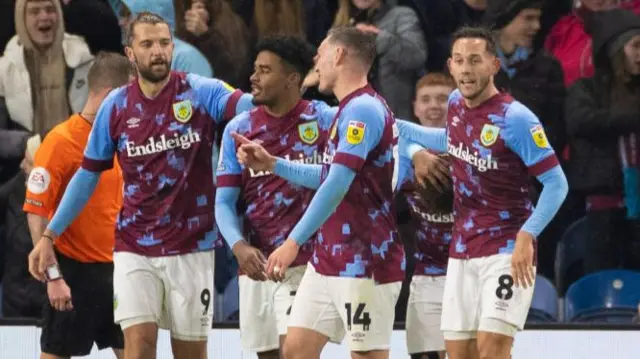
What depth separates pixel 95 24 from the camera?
1073cm

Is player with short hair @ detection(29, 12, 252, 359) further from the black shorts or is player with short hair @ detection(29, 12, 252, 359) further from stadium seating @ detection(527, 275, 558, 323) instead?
stadium seating @ detection(527, 275, 558, 323)

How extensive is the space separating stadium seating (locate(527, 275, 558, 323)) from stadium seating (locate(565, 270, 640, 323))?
99mm

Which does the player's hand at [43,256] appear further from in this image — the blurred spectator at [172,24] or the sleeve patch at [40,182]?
the blurred spectator at [172,24]

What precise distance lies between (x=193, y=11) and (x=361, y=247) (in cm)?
330

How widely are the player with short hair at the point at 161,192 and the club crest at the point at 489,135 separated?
111 cm

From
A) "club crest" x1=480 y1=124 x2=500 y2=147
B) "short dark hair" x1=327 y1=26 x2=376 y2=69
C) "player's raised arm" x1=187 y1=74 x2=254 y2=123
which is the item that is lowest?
"club crest" x1=480 y1=124 x2=500 y2=147

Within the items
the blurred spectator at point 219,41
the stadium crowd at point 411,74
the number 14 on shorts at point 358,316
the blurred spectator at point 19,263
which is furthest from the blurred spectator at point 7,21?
the number 14 on shorts at point 358,316

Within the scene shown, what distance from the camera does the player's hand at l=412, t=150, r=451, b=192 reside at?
816 centimetres

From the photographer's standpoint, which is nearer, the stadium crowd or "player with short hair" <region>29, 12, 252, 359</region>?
"player with short hair" <region>29, 12, 252, 359</region>

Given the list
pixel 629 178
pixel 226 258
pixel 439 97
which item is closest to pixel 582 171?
pixel 629 178

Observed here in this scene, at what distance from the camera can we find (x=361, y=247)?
746cm

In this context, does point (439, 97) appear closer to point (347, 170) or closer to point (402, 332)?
point (402, 332)

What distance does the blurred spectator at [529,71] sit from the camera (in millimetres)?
9867

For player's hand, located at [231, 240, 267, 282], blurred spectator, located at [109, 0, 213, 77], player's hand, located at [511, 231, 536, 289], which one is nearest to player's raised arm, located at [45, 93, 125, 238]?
player's hand, located at [231, 240, 267, 282]
